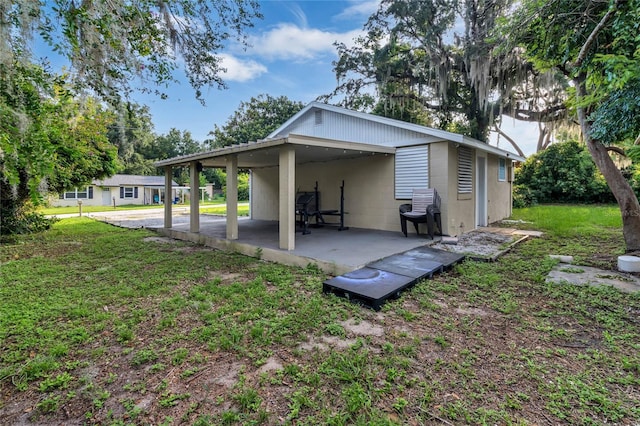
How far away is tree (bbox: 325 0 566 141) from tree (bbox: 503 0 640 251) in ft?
18.7

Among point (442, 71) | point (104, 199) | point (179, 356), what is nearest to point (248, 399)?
point (179, 356)

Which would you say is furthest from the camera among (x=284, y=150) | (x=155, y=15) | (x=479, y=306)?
(x=284, y=150)

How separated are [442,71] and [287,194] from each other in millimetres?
10063

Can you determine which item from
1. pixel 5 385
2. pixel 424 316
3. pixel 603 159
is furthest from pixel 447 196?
pixel 5 385

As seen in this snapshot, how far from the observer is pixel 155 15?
14.4 ft

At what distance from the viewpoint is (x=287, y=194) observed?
530 cm

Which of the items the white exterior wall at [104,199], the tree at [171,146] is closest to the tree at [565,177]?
the white exterior wall at [104,199]

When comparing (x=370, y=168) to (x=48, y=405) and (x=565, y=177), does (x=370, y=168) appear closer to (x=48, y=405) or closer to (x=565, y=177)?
(x=48, y=405)

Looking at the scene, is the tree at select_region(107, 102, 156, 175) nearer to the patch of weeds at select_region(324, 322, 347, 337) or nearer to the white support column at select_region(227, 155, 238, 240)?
the white support column at select_region(227, 155, 238, 240)

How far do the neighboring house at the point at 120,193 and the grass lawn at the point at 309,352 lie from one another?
2358 cm

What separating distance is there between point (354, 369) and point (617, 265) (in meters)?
4.83

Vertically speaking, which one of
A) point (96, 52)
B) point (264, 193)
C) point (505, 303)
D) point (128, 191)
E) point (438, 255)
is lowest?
point (505, 303)

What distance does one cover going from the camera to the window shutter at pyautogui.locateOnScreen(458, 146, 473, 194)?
7156 mm

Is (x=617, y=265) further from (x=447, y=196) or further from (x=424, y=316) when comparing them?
(x=424, y=316)
